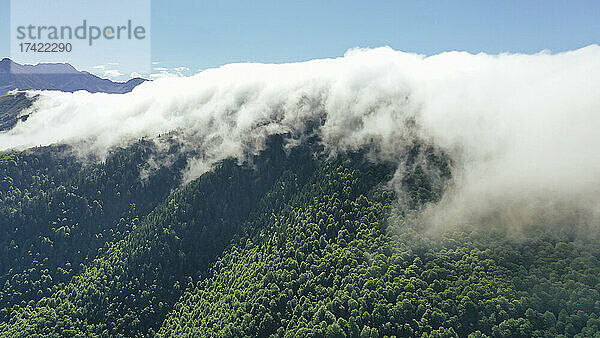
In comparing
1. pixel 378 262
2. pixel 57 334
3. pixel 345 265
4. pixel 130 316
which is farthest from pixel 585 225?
pixel 57 334

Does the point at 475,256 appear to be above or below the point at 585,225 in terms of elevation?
below

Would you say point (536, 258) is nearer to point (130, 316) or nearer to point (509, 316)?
point (509, 316)

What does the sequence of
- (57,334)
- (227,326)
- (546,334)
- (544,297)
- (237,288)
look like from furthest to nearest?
(237,288), (57,334), (227,326), (544,297), (546,334)

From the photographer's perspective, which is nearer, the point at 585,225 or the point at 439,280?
the point at 439,280

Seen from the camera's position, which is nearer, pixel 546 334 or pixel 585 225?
pixel 546 334

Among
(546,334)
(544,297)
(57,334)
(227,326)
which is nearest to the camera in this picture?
(546,334)

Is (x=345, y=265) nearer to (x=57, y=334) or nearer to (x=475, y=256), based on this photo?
(x=475, y=256)

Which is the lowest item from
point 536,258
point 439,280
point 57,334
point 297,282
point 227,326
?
point 57,334

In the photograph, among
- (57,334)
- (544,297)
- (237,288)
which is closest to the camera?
(544,297)

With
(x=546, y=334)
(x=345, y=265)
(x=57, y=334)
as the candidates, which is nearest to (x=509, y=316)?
(x=546, y=334)
